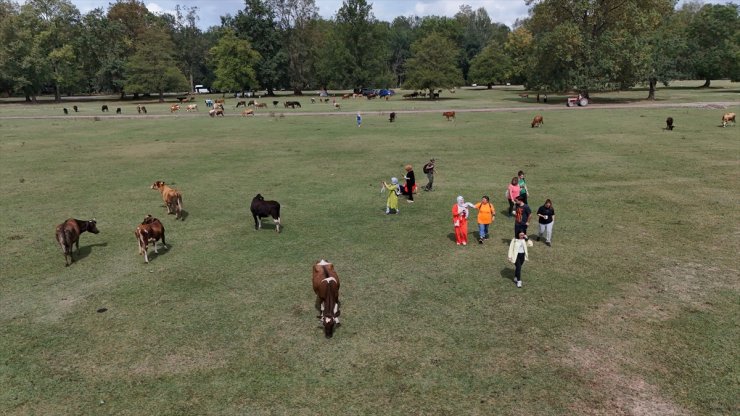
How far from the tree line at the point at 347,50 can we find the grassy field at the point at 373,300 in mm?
41882

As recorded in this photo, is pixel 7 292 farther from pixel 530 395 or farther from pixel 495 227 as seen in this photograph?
pixel 495 227

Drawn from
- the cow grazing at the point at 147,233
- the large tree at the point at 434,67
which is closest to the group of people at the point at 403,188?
the cow grazing at the point at 147,233

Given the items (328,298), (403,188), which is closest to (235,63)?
(403,188)

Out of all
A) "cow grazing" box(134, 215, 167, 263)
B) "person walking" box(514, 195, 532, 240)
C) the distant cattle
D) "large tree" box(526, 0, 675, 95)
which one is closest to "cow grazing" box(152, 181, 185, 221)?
the distant cattle

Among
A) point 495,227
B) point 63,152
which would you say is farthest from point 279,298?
point 63,152

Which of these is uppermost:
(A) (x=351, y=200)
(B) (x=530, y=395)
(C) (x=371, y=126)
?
(C) (x=371, y=126)

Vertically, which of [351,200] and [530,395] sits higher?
[351,200]

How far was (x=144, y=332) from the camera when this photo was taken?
9445mm

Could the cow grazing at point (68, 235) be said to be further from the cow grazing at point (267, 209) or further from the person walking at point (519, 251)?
the person walking at point (519, 251)

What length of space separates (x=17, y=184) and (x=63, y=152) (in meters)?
9.96

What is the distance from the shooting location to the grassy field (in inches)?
301

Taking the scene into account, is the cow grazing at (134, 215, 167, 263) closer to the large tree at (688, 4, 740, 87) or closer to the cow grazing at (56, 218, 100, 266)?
the cow grazing at (56, 218, 100, 266)

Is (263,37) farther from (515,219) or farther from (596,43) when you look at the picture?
(515,219)

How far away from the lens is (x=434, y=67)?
77312mm
